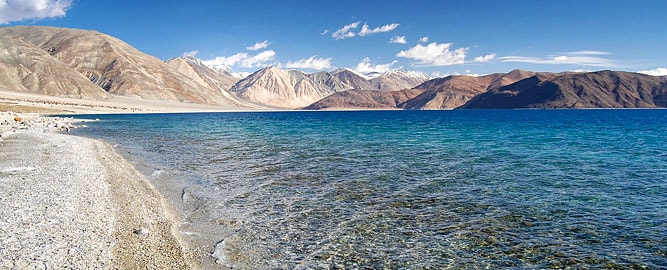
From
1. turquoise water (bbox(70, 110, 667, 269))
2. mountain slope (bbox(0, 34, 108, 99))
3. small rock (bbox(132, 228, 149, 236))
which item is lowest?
turquoise water (bbox(70, 110, 667, 269))

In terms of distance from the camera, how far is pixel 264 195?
55.9 feet

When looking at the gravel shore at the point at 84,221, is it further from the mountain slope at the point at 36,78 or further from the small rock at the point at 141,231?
the mountain slope at the point at 36,78

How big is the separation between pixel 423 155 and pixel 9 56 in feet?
745

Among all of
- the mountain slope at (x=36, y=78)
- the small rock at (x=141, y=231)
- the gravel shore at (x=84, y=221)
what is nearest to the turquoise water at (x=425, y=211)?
the gravel shore at (x=84, y=221)

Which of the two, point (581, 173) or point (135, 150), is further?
point (135, 150)

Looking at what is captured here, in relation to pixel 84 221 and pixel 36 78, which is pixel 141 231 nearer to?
pixel 84 221

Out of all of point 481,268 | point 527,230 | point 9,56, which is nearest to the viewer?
point 481,268

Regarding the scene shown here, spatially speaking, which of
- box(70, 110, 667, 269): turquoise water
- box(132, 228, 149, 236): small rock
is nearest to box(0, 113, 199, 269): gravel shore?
box(132, 228, 149, 236): small rock

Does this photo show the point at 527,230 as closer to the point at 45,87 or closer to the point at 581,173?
the point at 581,173

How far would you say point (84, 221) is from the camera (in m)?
11.9

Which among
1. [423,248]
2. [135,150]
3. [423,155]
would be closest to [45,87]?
[135,150]

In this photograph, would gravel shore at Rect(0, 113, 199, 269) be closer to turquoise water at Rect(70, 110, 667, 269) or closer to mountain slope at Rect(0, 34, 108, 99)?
turquoise water at Rect(70, 110, 667, 269)

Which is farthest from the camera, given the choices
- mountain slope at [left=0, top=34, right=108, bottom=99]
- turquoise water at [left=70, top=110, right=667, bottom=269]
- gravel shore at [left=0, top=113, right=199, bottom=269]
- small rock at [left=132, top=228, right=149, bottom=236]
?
mountain slope at [left=0, top=34, right=108, bottom=99]

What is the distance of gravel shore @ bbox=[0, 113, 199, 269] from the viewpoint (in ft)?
30.7
